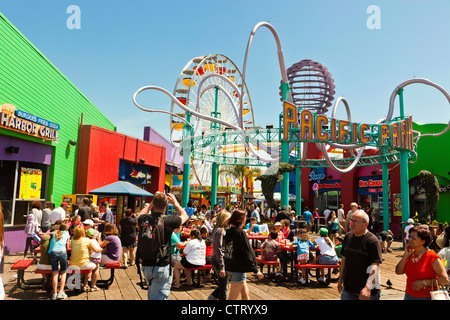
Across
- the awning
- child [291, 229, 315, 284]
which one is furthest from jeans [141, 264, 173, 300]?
the awning

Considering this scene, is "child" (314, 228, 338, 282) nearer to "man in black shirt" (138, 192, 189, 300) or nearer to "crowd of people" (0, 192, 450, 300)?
"crowd of people" (0, 192, 450, 300)

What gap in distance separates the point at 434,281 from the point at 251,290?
416cm

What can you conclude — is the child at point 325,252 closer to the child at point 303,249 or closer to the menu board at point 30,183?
the child at point 303,249

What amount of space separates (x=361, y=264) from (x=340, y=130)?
13964 millimetres

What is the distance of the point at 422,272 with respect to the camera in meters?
3.74

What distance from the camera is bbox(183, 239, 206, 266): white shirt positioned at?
718 centimetres

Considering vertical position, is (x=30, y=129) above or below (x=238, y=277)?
above

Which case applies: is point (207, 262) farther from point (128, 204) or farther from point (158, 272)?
point (128, 204)

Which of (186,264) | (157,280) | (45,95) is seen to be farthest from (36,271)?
(45,95)

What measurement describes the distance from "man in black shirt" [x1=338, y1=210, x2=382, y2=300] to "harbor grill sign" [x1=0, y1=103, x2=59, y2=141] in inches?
406

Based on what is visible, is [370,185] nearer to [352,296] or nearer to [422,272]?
[422,272]

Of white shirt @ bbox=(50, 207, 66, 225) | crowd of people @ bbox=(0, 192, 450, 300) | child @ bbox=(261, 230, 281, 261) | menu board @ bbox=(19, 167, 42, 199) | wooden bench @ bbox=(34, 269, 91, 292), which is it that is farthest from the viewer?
menu board @ bbox=(19, 167, 42, 199)

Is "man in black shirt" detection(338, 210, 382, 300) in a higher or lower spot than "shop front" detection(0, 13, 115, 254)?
lower

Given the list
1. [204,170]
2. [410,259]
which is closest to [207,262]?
[410,259]
